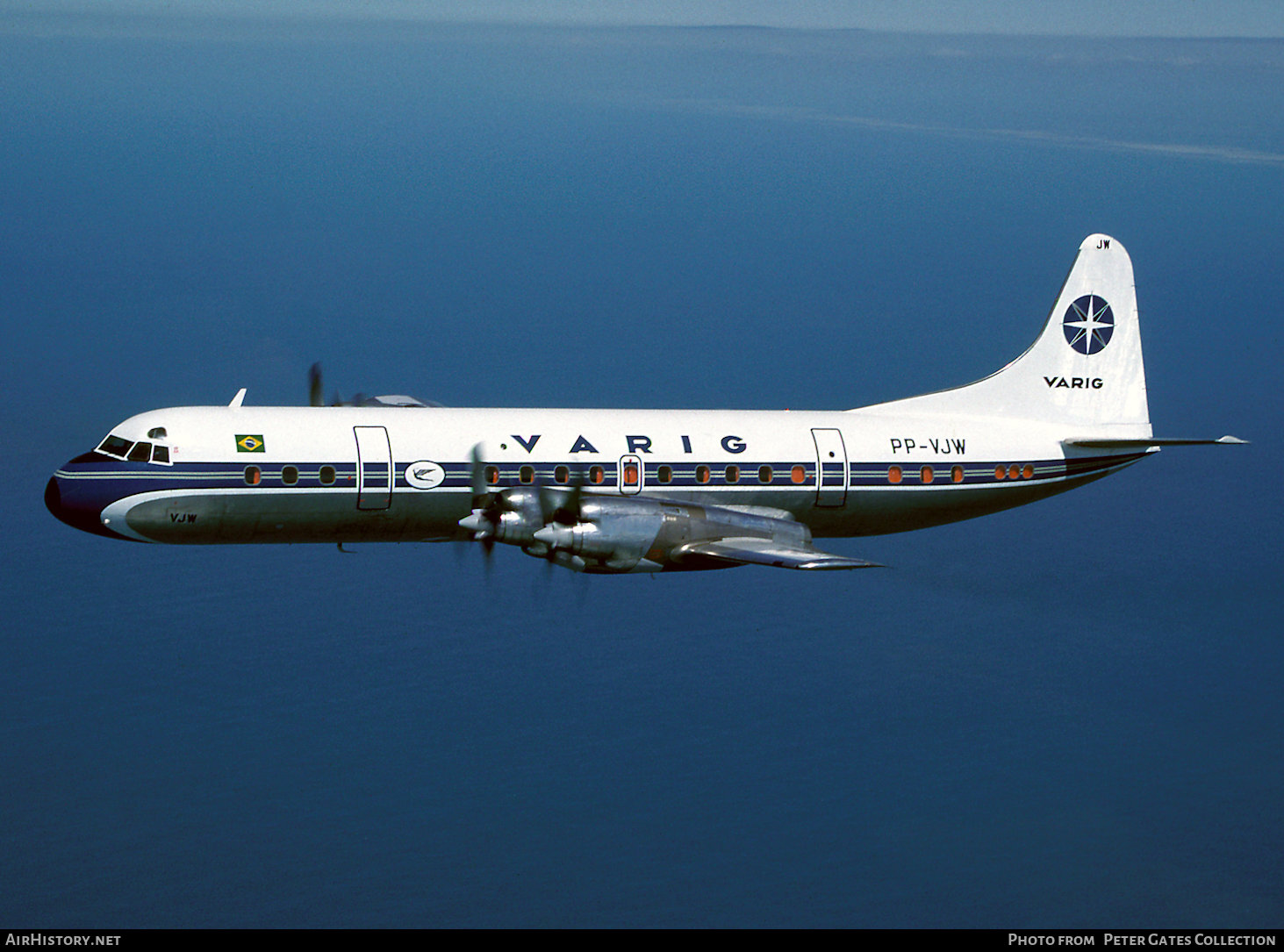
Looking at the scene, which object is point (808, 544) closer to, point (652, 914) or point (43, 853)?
point (652, 914)

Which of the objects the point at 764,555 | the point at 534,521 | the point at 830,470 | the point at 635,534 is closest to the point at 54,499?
the point at 534,521

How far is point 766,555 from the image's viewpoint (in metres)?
33.9

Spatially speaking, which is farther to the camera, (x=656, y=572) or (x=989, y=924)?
(x=989, y=924)

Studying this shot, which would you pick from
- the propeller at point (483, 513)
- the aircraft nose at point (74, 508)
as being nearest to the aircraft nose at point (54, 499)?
the aircraft nose at point (74, 508)

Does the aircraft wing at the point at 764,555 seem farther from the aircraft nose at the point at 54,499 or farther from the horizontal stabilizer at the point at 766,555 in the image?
the aircraft nose at the point at 54,499

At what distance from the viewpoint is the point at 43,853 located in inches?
3282

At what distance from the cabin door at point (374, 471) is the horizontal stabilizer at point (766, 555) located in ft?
24.5

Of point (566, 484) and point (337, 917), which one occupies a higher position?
point (566, 484)

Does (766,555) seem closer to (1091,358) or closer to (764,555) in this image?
(764,555)

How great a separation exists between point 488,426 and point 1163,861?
210 ft

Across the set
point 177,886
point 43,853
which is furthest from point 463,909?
→ point 43,853

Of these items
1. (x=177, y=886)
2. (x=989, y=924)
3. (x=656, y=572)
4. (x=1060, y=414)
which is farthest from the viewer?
(x=177, y=886)

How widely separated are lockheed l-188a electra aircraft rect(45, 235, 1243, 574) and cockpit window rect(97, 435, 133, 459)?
2.5 inches

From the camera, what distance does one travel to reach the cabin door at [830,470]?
3900 cm
